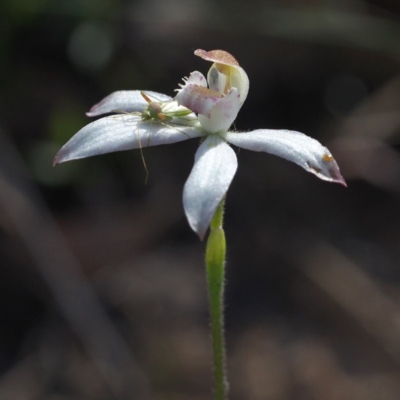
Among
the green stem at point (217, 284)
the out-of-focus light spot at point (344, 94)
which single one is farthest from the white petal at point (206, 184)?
the out-of-focus light spot at point (344, 94)

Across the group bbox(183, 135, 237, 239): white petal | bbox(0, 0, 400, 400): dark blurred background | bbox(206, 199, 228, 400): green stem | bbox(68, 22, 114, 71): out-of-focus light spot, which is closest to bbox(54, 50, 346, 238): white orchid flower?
bbox(183, 135, 237, 239): white petal

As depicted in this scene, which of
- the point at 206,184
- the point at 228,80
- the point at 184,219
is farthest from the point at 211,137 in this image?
the point at 184,219

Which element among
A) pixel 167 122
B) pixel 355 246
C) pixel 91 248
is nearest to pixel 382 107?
pixel 355 246

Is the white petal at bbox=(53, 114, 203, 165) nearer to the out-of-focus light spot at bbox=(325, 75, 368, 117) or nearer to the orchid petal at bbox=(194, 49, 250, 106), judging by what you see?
the orchid petal at bbox=(194, 49, 250, 106)

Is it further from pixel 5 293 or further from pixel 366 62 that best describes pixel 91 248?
pixel 366 62

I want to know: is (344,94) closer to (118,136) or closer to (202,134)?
(202,134)
